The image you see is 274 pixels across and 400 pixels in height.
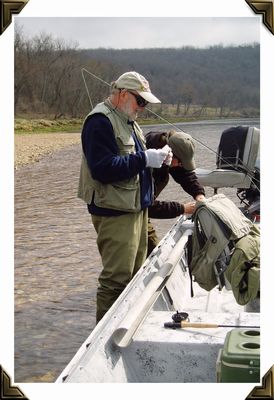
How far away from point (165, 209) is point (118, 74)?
14.9 feet

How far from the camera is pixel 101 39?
11.4 ft

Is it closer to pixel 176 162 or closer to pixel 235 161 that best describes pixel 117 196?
pixel 176 162

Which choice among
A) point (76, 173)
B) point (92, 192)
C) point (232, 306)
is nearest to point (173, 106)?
point (232, 306)

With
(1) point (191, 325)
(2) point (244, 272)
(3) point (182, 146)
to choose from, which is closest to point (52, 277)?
(3) point (182, 146)

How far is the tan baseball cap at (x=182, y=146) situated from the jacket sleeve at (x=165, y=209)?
0.29 metres

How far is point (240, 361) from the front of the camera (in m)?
2.55

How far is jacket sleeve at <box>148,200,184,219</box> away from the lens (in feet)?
13.7

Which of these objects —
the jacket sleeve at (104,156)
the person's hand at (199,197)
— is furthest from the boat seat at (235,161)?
the jacket sleeve at (104,156)

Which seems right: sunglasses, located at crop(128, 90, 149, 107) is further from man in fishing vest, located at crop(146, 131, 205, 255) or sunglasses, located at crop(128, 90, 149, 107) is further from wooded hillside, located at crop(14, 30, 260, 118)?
wooded hillside, located at crop(14, 30, 260, 118)

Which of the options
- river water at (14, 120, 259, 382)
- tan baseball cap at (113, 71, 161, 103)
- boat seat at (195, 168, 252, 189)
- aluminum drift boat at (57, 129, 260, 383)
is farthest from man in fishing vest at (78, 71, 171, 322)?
boat seat at (195, 168, 252, 189)

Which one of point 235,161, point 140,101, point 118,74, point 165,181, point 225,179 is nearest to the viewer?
point 140,101

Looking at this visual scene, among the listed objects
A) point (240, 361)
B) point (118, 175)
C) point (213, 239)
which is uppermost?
point (118, 175)

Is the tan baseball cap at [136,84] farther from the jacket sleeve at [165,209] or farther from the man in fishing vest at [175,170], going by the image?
the jacket sleeve at [165,209]
